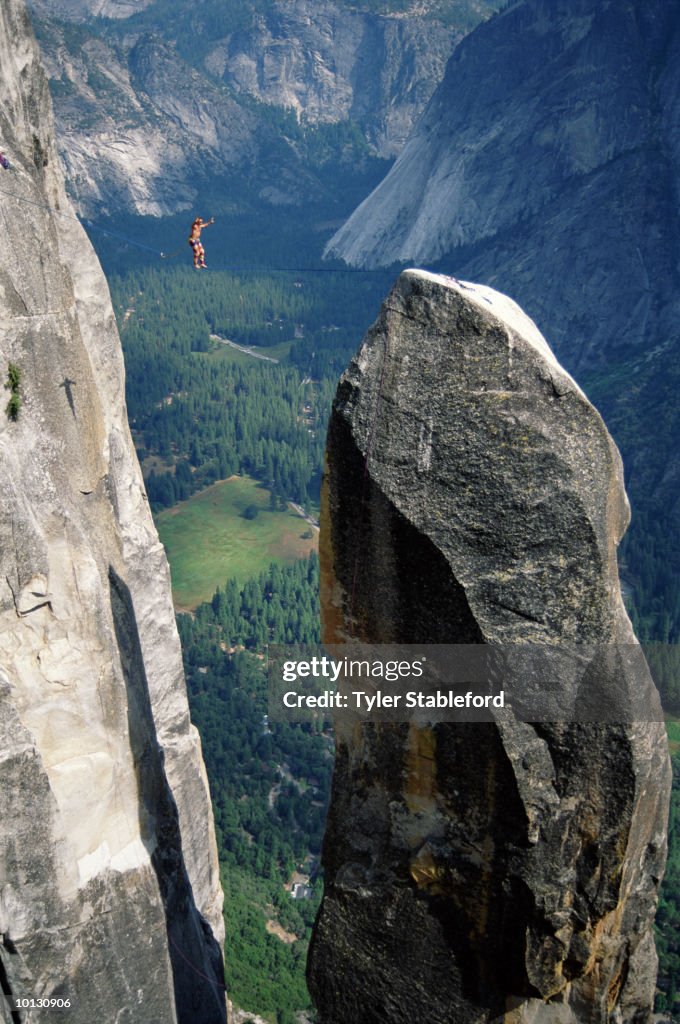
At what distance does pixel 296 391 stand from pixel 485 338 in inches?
3844

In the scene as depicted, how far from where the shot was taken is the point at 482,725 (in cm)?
1592

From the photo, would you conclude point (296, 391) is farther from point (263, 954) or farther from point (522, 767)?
point (522, 767)

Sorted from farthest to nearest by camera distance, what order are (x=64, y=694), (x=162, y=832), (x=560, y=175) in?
(x=560, y=175) → (x=162, y=832) → (x=64, y=694)

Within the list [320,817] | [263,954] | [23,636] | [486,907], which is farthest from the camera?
[320,817]

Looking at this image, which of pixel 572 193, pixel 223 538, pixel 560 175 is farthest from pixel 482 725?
pixel 560 175

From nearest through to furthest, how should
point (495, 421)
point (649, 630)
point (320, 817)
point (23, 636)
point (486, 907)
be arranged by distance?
1. point (495, 421)
2. point (486, 907)
3. point (23, 636)
4. point (320, 817)
5. point (649, 630)

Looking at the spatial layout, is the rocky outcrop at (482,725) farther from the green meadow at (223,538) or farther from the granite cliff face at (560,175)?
the granite cliff face at (560,175)

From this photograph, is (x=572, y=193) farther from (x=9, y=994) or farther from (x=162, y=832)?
(x=9, y=994)

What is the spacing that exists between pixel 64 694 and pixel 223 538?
68556 millimetres

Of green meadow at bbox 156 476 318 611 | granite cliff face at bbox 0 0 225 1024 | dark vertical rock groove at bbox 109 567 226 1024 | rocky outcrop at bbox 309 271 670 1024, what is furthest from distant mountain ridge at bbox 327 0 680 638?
rocky outcrop at bbox 309 271 670 1024

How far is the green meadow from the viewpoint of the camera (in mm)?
80644

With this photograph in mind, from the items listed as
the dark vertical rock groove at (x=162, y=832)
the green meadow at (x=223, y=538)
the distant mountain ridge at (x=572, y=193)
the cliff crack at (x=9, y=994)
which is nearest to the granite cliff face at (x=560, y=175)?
the distant mountain ridge at (x=572, y=193)

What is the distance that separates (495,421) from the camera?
15.3 m

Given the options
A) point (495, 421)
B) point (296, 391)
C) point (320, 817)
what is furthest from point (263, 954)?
point (296, 391)
